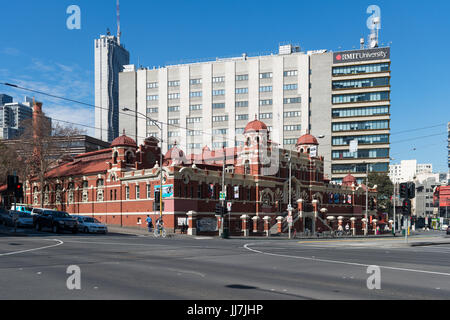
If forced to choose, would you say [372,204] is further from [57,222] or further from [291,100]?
[57,222]

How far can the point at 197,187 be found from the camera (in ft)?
183

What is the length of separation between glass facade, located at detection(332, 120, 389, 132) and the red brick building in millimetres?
42878

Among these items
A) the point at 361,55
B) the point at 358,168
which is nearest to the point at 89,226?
the point at 358,168

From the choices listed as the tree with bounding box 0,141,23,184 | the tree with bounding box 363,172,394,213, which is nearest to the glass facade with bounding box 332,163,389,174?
the tree with bounding box 363,172,394,213

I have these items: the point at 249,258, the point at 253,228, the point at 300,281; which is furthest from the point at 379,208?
the point at 300,281

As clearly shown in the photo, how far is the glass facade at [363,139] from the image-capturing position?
11848 centimetres

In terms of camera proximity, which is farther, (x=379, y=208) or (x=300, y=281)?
(x=379, y=208)

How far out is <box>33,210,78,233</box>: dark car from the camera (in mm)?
39188

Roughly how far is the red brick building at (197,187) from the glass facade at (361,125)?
141 ft

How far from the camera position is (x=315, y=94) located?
121000mm

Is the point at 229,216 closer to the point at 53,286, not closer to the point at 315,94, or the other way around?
the point at 53,286

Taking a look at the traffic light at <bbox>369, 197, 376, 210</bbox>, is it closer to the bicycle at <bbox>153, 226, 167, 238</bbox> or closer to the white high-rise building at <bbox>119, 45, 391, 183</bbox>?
the white high-rise building at <bbox>119, 45, 391, 183</bbox>
